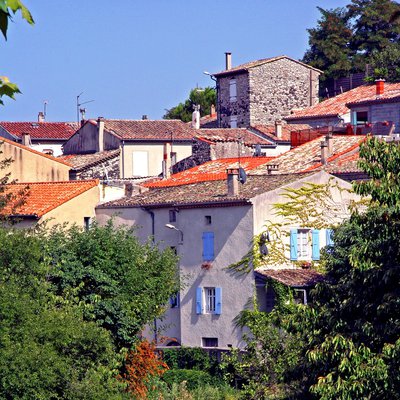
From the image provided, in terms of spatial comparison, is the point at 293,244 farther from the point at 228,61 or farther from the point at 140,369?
the point at 228,61

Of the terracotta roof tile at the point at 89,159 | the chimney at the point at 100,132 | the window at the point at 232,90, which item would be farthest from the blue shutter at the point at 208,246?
the window at the point at 232,90

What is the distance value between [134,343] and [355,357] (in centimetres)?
1514

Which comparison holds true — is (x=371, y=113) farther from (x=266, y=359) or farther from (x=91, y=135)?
(x=266, y=359)

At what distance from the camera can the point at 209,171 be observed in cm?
4978

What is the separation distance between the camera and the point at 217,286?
39.4 metres

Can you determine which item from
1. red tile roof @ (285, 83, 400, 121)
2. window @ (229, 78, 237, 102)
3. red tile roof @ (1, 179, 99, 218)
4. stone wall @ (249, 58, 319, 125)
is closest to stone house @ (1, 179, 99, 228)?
red tile roof @ (1, 179, 99, 218)

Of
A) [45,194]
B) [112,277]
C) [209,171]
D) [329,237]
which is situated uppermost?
[209,171]

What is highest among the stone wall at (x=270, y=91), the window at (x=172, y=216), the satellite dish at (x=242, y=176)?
the stone wall at (x=270, y=91)

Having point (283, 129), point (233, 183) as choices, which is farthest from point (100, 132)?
point (233, 183)

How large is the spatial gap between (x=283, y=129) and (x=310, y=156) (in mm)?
17103

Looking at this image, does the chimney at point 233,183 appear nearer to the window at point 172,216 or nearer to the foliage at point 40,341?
the window at point 172,216

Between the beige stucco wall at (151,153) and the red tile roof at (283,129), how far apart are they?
13.8ft

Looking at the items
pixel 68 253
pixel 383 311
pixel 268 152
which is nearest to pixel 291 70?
pixel 268 152

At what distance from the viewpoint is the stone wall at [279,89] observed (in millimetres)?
71438
